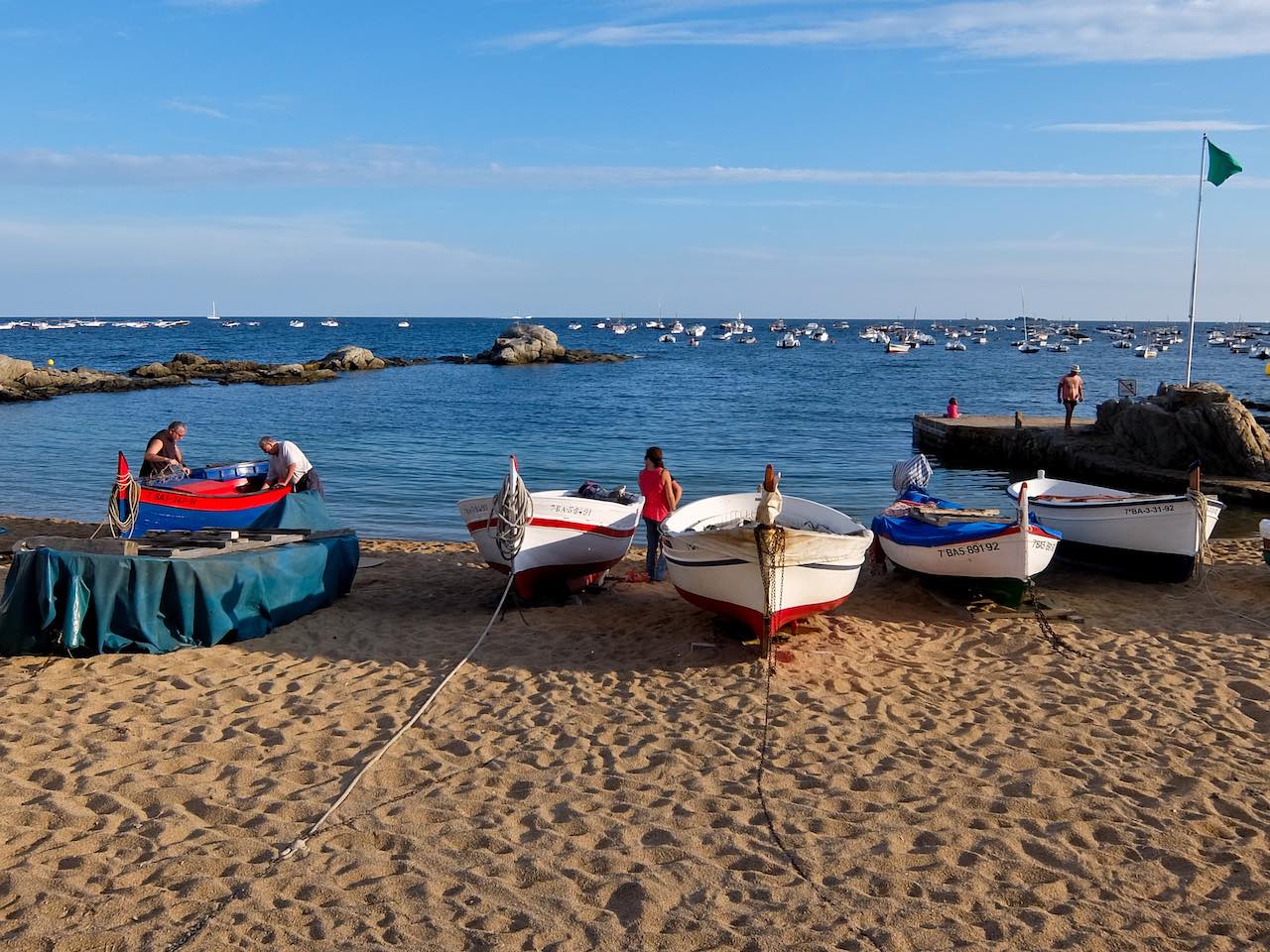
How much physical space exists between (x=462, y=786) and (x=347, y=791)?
2.44 feet

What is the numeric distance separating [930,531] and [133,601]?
8.26 metres

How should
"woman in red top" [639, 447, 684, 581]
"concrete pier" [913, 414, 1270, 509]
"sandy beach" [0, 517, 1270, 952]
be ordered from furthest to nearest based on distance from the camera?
"concrete pier" [913, 414, 1270, 509]
"woman in red top" [639, 447, 684, 581]
"sandy beach" [0, 517, 1270, 952]

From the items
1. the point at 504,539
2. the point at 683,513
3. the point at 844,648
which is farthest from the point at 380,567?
the point at 844,648

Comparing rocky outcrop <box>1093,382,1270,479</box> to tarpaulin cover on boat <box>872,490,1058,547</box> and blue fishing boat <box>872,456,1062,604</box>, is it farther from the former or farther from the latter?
tarpaulin cover on boat <box>872,490,1058,547</box>

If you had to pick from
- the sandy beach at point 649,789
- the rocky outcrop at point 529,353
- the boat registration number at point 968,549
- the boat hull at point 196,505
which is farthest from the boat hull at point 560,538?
the rocky outcrop at point 529,353

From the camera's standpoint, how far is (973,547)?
10672 mm

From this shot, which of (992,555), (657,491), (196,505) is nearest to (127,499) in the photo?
(196,505)

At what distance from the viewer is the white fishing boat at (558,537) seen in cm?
1072

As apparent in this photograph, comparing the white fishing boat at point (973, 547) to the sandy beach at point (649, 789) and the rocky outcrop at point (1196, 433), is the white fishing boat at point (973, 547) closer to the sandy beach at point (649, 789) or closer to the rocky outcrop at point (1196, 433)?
the sandy beach at point (649, 789)

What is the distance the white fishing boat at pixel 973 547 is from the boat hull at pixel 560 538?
3.17 metres

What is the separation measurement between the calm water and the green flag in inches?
317

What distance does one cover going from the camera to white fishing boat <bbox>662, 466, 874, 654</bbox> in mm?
8844

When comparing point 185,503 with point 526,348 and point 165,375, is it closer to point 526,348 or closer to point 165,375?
point 165,375

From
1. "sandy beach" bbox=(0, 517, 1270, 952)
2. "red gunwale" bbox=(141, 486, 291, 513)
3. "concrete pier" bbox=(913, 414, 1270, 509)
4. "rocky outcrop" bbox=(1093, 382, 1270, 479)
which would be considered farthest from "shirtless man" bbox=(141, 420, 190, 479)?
"rocky outcrop" bbox=(1093, 382, 1270, 479)
